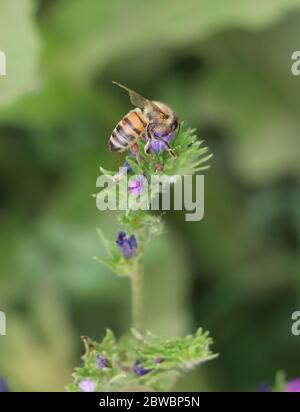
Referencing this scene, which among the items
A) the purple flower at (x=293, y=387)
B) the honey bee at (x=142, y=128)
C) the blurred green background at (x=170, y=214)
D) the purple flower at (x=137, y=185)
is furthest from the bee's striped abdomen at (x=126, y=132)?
the blurred green background at (x=170, y=214)

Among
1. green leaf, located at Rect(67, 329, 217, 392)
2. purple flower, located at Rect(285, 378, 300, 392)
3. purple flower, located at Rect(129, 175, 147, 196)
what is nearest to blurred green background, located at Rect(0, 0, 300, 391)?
purple flower, located at Rect(285, 378, 300, 392)

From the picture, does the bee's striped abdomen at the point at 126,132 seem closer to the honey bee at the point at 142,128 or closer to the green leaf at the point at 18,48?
the honey bee at the point at 142,128

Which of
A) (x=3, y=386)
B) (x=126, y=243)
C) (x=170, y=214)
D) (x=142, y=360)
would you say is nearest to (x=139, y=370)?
(x=142, y=360)

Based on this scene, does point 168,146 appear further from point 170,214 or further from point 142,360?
point 170,214

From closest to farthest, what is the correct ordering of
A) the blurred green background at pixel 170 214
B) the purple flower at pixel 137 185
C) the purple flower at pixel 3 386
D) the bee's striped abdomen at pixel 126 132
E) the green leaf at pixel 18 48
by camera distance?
the purple flower at pixel 137 185
the bee's striped abdomen at pixel 126 132
the purple flower at pixel 3 386
the green leaf at pixel 18 48
the blurred green background at pixel 170 214

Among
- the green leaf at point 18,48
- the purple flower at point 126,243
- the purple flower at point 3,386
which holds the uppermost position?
the green leaf at point 18,48

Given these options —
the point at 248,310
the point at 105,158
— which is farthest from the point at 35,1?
the point at 248,310
